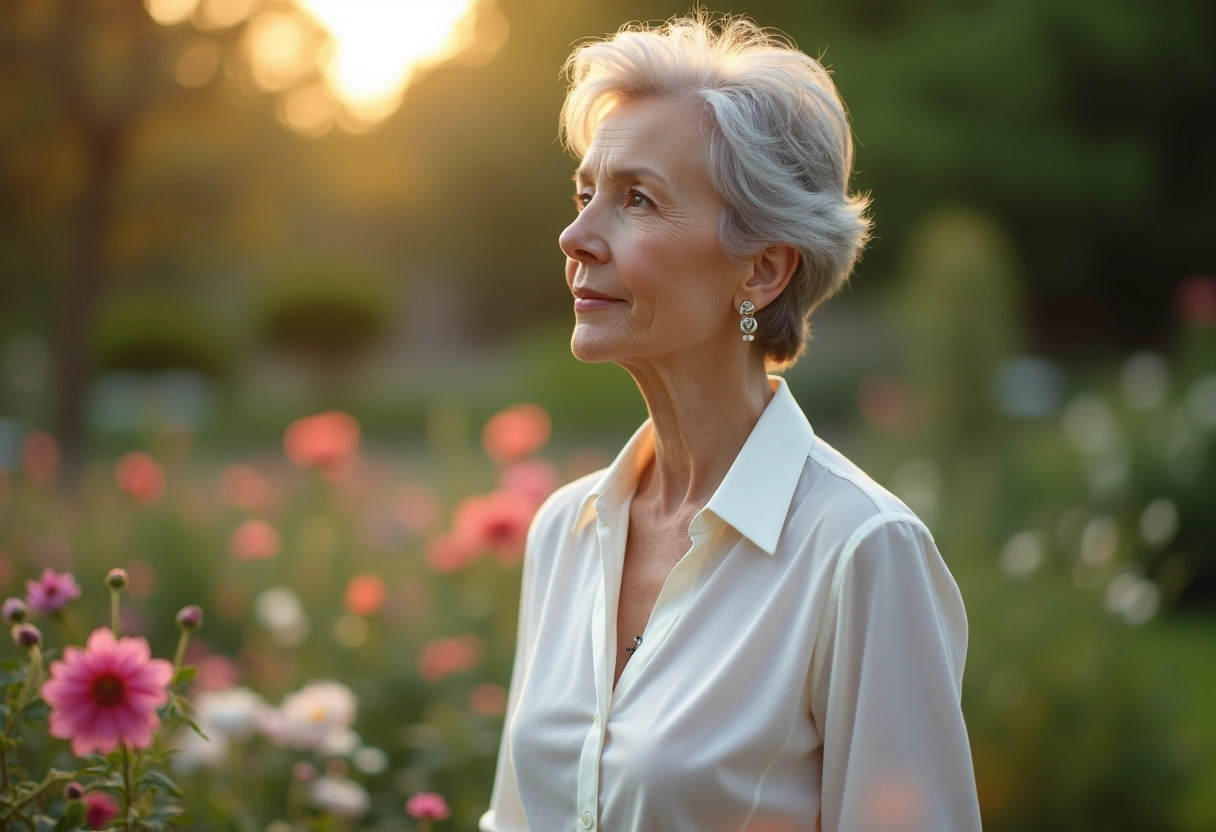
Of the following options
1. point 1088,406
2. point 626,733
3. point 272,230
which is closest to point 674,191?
point 626,733

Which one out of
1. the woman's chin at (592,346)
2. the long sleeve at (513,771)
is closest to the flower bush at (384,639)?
the long sleeve at (513,771)

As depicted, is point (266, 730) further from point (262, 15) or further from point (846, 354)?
point (846, 354)

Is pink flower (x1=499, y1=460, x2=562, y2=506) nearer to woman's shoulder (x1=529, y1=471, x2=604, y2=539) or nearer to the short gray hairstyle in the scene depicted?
woman's shoulder (x1=529, y1=471, x2=604, y2=539)

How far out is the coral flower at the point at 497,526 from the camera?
363 centimetres

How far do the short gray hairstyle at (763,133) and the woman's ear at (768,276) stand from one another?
0.03 m

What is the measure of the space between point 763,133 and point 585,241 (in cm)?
36

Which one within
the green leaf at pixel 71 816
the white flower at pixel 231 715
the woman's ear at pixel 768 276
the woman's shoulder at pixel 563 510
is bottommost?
the green leaf at pixel 71 816

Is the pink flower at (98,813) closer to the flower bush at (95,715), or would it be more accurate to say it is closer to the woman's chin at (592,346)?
the flower bush at (95,715)

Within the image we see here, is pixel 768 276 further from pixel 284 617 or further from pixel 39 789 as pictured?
pixel 284 617

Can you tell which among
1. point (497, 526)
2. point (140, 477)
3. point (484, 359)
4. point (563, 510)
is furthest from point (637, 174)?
point (484, 359)

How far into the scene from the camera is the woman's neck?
2.14 metres

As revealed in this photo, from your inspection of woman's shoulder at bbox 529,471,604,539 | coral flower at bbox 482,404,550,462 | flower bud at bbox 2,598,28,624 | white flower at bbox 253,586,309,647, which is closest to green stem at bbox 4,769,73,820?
flower bud at bbox 2,598,28,624

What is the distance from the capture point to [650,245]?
2.02 meters

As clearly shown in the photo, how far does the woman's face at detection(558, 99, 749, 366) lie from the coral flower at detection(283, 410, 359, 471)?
228 centimetres
